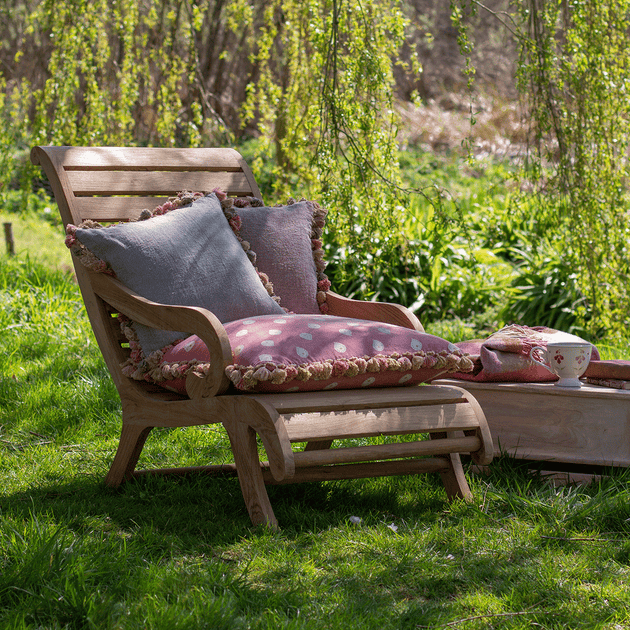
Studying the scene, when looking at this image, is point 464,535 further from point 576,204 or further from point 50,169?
point 576,204

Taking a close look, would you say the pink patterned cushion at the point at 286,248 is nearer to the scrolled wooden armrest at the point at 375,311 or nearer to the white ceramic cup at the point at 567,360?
the scrolled wooden armrest at the point at 375,311

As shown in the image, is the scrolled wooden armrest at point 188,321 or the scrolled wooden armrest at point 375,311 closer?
the scrolled wooden armrest at point 188,321

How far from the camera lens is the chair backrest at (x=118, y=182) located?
2.27m

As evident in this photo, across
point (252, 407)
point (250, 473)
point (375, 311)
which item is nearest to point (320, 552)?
point (250, 473)

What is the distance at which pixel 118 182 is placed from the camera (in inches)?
101

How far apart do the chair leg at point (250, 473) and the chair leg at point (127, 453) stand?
0.41m

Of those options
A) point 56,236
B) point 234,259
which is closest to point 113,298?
point 234,259

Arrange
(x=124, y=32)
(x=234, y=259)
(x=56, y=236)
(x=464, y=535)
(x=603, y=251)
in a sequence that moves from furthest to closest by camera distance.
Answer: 1. (x=56, y=236)
2. (x=124, y=32)
3. (x=603, y=251)
4. (x=234, y=259)
5. (x=464, y=535)

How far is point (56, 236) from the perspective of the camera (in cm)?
768

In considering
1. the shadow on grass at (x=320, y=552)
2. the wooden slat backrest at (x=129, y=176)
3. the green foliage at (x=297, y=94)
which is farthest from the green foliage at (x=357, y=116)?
the shadow on grass at (x=320, y=552)

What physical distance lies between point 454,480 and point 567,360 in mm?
505

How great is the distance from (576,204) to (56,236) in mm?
5726

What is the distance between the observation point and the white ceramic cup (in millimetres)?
2256

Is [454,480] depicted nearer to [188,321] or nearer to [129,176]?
[188,321]
